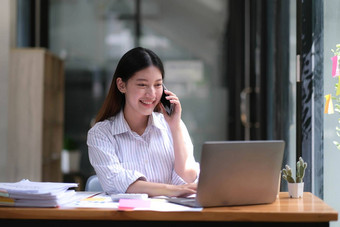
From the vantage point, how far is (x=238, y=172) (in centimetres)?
189

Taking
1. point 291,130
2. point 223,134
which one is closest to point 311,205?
point 291,130

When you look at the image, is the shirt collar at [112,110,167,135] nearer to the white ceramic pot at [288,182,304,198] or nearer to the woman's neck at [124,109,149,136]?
the woman's neck at [124,109,149,136]

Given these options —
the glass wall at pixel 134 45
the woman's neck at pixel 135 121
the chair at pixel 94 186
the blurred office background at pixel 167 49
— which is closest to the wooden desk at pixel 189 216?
the chair at pixel 94 186

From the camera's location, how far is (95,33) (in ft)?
18.9

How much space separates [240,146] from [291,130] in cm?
186

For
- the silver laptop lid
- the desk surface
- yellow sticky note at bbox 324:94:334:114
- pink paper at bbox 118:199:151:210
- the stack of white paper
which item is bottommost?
the desk surface

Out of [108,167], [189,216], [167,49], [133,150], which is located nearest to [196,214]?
[189,216]

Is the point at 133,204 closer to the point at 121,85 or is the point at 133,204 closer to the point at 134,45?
the point at 121,85

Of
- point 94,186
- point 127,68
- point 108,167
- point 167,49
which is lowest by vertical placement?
point 94,186

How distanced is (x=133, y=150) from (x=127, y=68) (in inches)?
15.3

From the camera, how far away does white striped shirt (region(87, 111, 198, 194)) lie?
2.36 m

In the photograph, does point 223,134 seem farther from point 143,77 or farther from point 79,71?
point 143,77

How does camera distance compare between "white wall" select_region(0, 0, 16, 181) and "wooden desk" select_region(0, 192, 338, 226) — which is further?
"white wall" select_region(0, 0, 16, 181)

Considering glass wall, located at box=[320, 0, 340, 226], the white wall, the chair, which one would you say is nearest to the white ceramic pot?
glass wall, located at box=[320, 0, 340, 226]
